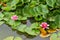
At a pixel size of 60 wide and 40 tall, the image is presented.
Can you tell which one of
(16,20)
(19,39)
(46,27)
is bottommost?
(19,39)

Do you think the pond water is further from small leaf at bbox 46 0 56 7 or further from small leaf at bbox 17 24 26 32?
small leaf at bbox 46 0 56 7

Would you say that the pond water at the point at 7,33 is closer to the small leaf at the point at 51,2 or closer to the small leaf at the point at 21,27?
the small leaf at the point at 21,27

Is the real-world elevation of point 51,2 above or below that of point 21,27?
above

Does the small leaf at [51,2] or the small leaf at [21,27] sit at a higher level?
the small leaf at [51,2]

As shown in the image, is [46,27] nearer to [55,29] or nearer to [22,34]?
[55,29]

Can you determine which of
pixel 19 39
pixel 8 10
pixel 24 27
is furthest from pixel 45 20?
pixel 8 10

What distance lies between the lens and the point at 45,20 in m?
2.12

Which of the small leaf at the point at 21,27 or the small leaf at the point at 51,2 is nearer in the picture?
the small leaf at the point at 21,27

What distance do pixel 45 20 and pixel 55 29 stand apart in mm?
170

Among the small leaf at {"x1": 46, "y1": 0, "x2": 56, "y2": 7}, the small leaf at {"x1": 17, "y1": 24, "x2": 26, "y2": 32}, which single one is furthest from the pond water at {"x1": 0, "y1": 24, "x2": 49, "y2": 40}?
the small leaf at {"x1": 46, "y1": 0, "x2": 56, "y2": 7}

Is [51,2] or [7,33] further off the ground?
[51,2]

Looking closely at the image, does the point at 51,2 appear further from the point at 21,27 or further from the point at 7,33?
the point at 7,33

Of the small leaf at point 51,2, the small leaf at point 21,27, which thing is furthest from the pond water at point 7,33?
the small leaf at point 51,2

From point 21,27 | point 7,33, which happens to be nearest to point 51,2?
point 21,27
